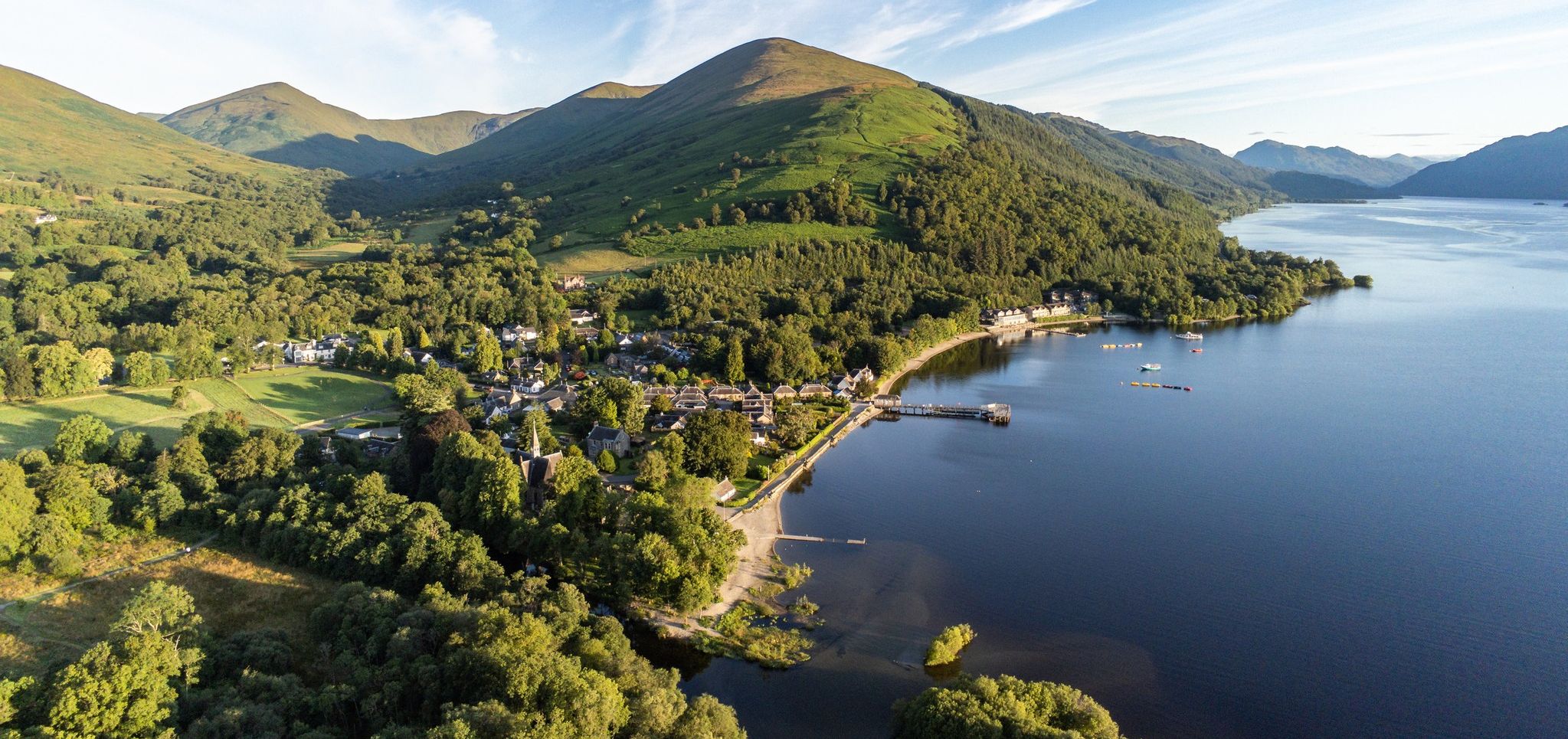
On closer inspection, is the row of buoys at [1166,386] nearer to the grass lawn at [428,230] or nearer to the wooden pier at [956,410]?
the wooden pier at [956,410]

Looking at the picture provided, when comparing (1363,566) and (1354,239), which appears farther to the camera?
(1354,239)

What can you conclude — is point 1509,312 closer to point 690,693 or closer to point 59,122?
point 690,693

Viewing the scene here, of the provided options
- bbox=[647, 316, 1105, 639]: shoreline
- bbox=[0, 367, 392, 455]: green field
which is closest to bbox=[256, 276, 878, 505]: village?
bbox=[647, 316, 1105, 639]: shoreline

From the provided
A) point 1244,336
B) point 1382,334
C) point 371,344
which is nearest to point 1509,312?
point 1382,334

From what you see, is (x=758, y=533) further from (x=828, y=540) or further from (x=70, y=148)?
(x=70, y=148)

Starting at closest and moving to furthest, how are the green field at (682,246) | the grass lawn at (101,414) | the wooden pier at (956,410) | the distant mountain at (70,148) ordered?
the grass lawn at (101,414), the wooden pier at (956,410), the green field at (682,246), the distant mountain at (70,148)

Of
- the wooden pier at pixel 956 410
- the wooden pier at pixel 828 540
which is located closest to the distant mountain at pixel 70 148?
the wooden pier at pixel 956 410
